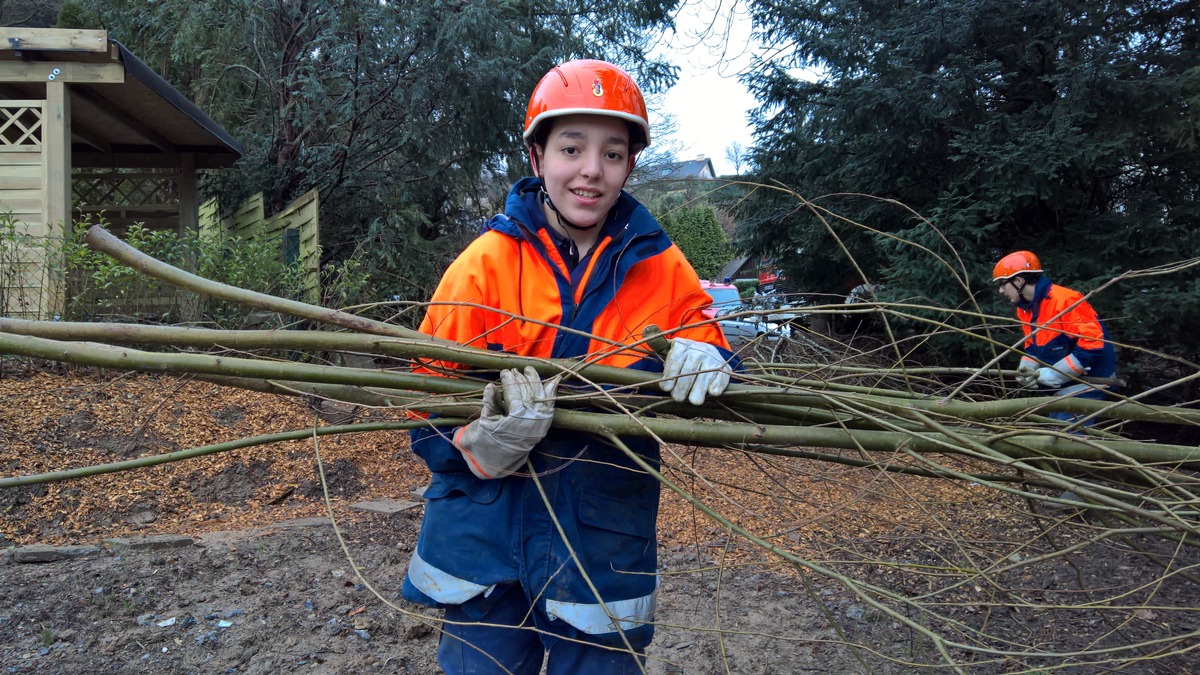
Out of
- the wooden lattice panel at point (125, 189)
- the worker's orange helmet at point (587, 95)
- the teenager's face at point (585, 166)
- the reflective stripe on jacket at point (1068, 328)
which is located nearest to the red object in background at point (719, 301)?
the teenager's face at point (585, 166)

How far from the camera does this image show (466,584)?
1867 mm

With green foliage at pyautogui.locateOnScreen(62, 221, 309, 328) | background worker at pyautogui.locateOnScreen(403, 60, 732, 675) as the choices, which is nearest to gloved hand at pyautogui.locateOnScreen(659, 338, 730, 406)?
background worker at pyautogui.locateOnScreen(403, 60, 732, 675)

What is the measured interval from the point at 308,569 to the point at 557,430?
8.44 ft

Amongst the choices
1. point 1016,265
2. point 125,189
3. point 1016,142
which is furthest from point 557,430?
point 125,189

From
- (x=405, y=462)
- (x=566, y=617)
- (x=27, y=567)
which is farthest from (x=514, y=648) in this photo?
(x=405, y=462)

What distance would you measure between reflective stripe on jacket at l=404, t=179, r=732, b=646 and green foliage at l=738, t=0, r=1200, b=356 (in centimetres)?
424

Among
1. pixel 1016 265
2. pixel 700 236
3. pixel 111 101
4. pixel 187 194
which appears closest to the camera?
pixel 1016 265

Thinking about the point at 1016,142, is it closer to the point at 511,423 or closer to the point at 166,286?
the point at 511,423

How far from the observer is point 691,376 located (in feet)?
6.05

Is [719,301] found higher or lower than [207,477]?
higher

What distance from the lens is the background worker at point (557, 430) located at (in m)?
1.85

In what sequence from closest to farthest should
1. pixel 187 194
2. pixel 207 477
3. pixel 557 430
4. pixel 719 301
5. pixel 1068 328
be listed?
pixel 557 430, pixel 207 477, pixel 1068 328, pixel 719 301, pixel 187 194

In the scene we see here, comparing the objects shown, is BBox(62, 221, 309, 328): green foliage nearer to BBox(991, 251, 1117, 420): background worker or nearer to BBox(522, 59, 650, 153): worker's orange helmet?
BBox(522, 59, 650, 153): worker's orange helmet

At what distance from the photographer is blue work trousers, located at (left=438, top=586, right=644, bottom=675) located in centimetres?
191
